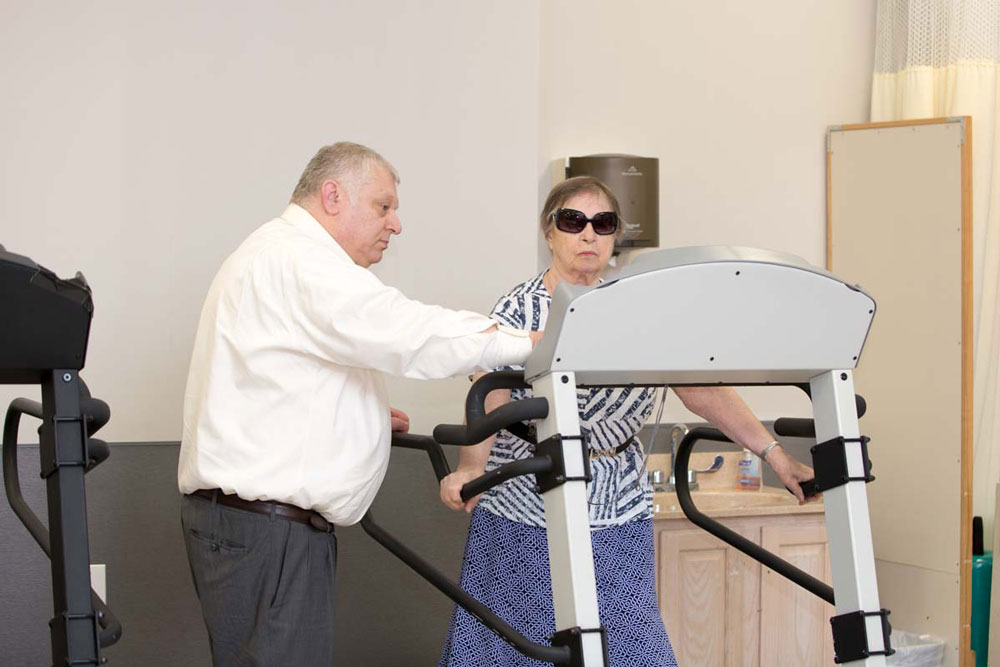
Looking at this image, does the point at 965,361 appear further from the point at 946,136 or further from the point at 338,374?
the point at 338,374

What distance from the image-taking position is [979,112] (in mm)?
4566

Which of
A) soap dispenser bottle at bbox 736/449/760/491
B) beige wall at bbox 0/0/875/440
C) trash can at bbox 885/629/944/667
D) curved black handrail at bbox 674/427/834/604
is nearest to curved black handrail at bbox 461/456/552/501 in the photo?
curved black handrail at bbox 674/427/834/604

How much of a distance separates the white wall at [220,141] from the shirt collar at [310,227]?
108 cm

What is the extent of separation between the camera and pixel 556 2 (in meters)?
4.32

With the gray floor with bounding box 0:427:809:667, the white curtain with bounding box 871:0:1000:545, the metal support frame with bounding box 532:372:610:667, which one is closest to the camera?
the metal support frame with bounding box 532:372:610:667

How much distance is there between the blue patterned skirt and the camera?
243cm

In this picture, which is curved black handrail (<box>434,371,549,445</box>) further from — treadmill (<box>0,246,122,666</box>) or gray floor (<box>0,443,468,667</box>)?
gray floor (<box>0,443,468,667</box>)

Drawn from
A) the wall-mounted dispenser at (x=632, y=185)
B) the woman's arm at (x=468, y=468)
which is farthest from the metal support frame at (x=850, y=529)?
the wall-mounted dispenser at (x=632, y=185)

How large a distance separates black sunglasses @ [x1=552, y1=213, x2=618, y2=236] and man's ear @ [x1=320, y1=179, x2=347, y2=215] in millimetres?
517

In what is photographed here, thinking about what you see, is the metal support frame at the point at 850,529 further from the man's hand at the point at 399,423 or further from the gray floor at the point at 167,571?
the gray floor at the point at 167,571

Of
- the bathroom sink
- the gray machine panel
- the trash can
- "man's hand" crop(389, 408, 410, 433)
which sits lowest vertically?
the trash can

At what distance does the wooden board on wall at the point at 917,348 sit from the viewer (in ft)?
14.1

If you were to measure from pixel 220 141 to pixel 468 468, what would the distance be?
1701mm

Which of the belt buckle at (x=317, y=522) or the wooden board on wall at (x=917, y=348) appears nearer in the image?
the belt buckle at (x=317, y=522)
